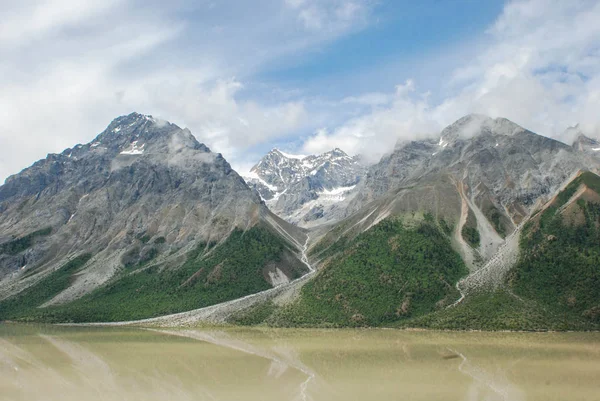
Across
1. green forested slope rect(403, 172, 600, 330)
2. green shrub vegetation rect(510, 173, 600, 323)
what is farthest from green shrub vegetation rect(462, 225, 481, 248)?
green forested slope rect(403, 172, 600, 330)

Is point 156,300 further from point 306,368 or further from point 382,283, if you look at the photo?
point 306,368

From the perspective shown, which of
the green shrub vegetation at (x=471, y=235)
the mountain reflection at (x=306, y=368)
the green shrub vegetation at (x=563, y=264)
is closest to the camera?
the mountain reflection at (x=306, y=368)

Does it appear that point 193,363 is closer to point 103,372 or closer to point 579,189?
point 103,372

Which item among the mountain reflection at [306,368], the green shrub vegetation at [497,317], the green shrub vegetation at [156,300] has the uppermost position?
the green shrub vegetation at [156,300]

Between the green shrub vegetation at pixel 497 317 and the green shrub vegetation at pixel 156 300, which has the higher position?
the green shrub vegetation at pixel 156 300

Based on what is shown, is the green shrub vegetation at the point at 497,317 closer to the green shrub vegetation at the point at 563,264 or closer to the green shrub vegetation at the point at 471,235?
the green shrub vegetation at the point at 563,264

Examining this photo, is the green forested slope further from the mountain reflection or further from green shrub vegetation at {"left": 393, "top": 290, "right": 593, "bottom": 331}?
the mountain reflection

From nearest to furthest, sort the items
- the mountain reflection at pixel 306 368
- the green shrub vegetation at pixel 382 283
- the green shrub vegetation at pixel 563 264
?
the mountain reflection at pixel 306 368, the green shrub vegetation at pixel 563 264, the green shrub vegetation at pixel 382 283

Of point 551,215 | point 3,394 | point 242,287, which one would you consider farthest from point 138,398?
point 551,215

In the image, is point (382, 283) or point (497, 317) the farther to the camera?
point (382, 283)

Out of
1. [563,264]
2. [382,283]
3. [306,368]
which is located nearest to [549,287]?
[563,264]

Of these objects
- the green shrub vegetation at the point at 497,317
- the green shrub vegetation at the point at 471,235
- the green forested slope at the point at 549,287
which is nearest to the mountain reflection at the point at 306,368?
the green shrub vegetation at the point at 497,317
